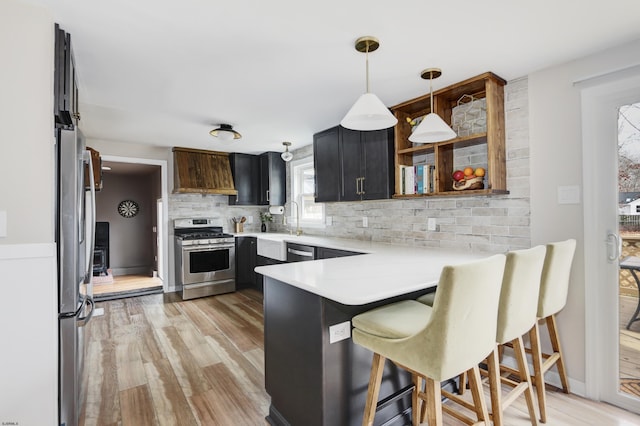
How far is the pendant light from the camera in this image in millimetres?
2100

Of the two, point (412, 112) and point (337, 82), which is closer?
point (337, 82)

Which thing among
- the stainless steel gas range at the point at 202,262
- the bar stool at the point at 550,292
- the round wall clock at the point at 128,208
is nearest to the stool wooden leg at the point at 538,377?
the bar stool at the point at 550,292

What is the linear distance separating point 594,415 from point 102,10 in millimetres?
3565

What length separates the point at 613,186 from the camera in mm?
1993

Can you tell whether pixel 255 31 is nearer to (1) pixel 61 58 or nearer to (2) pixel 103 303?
(1) pixel 61 58

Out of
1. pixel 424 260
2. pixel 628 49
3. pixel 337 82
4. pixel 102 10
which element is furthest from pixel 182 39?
pixel 628 49

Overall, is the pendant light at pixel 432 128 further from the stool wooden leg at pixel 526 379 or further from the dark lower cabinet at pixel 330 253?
the stool wooden leg at pixel 526 379

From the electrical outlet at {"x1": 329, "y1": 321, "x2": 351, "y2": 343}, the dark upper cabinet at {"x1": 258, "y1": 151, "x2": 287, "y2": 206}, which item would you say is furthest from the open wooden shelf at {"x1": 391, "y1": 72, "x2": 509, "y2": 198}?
the dark upper cabinet at {"x1": 258, "y1": 151, "x2": 287, "y2": 206}

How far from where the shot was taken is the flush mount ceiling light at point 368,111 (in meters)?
1.70

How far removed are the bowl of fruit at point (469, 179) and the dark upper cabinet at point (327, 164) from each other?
1.35 metres

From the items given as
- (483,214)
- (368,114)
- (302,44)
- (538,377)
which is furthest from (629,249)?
(302,44)

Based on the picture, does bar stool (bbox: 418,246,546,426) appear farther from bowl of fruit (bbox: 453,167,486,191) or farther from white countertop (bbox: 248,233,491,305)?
bowl of fruit (bbox: 453,167,486,191)

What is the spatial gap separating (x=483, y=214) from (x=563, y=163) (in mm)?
636

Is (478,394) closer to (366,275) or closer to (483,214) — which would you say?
(366,275)
